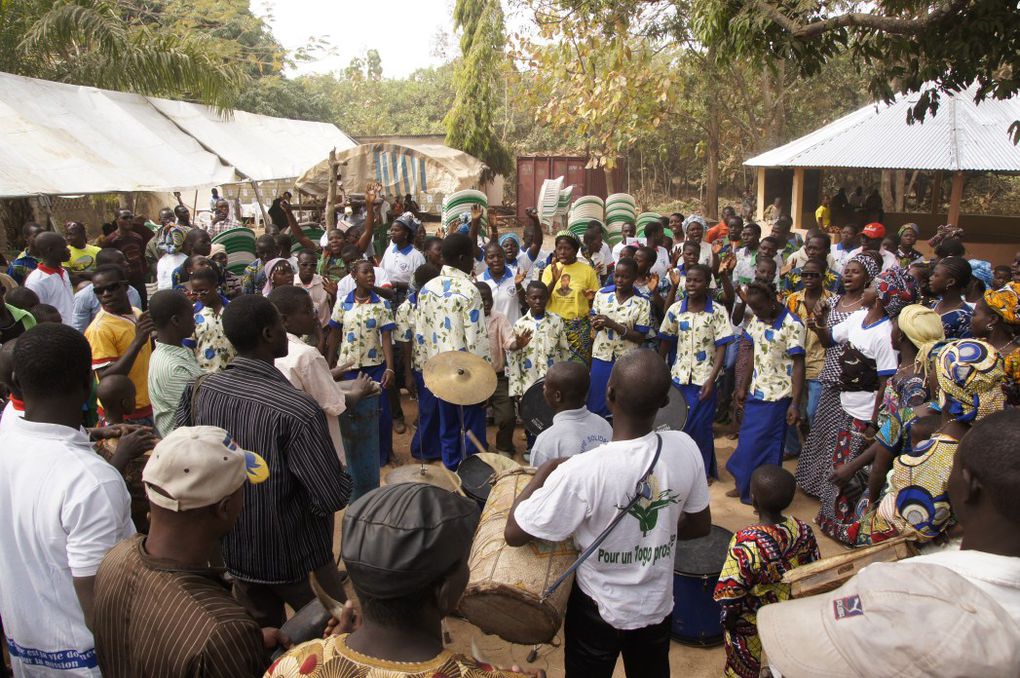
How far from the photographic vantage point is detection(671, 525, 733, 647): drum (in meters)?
3.93

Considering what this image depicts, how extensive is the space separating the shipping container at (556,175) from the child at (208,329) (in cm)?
1979

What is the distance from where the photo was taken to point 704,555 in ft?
13.4

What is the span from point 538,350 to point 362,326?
5.21 feet

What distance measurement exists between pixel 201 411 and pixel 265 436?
0.36 meters

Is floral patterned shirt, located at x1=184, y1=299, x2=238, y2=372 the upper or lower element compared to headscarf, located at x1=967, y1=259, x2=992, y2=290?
lower

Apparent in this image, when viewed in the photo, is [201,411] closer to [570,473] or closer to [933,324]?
→ [570,473]

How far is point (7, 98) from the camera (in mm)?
11203

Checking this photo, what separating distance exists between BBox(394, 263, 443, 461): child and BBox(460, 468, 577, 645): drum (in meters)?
3.44

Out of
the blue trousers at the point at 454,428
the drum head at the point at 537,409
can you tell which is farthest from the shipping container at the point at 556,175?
the drum head at the point at 537,409

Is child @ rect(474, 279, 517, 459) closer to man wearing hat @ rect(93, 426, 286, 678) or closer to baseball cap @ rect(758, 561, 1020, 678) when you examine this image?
man wearing hat @ rect(93, 426, 286, 678)

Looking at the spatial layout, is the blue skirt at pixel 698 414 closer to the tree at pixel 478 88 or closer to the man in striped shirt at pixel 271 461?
the man in striped shirt at pixel 271 461

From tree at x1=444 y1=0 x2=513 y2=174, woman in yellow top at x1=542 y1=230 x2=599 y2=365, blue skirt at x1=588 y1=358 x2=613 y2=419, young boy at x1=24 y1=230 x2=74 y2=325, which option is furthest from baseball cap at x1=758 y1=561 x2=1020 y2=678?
tree at x1=444 y1=0 x2=513 y2=174

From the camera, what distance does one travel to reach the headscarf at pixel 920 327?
158 inches

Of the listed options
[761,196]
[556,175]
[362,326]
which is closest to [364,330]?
[362,326]
